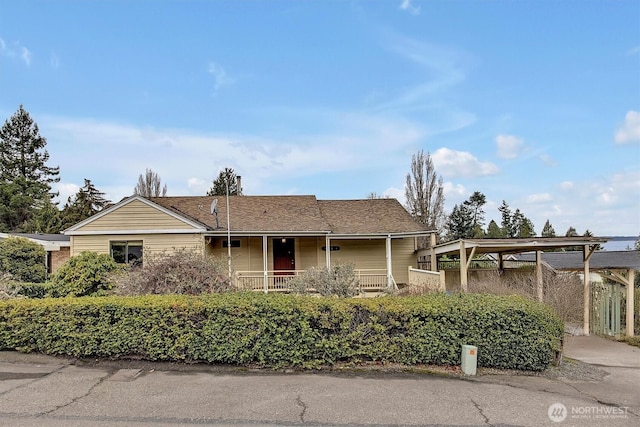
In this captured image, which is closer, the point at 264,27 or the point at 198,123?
the point at 264,27

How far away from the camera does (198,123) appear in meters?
18.7

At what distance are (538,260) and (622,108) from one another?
5412 millimetres

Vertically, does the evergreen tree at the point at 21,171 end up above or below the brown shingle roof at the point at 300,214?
above

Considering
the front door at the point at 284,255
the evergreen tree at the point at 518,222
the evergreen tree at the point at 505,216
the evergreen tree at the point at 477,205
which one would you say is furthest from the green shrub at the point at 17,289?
the evergreen tree at the point at 505,216

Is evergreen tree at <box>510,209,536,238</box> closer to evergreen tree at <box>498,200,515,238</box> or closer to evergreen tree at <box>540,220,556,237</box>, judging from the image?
evergreen tree at <box>498,200,515,238</box>

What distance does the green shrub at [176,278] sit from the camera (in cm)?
858

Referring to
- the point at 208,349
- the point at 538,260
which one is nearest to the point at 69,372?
the point at 208,349

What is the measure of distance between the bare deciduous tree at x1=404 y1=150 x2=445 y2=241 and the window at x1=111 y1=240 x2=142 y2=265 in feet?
67.0

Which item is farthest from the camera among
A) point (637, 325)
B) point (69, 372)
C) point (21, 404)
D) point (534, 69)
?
point (534, 69)

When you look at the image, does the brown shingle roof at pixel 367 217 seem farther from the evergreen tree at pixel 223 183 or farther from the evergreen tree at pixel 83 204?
the evergreen tree at pixel 83 204

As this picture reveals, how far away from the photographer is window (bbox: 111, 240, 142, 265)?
52.4ft

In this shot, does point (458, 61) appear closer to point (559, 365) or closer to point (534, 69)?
point (534, 69)

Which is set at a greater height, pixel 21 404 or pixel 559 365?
pixel 21 404

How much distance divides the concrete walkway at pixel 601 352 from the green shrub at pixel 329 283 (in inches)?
199
